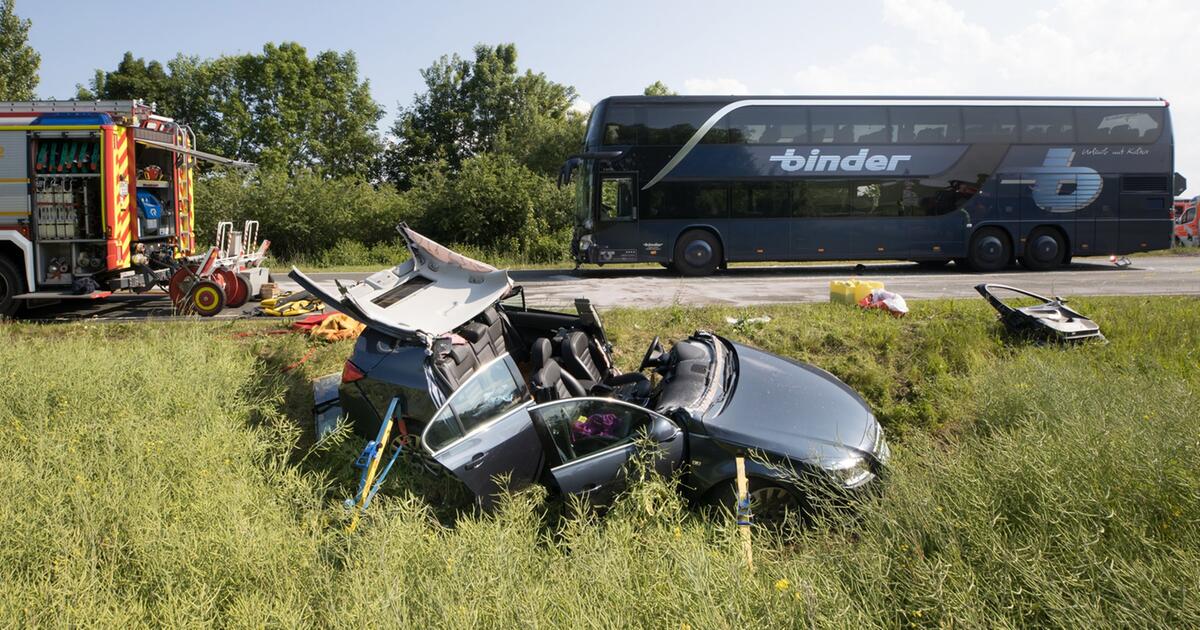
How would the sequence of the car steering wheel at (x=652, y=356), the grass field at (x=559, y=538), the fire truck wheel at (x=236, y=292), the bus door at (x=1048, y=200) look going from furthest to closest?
1. the bus door at (x=1048, y=200)
2. the fire truck wheel at (x=236, y=292)
3. the car steering wheel at (x=652, y=356)
4. the grass field at (x=559, y=538)

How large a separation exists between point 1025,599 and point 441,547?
2.81 meters

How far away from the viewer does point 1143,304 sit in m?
11.3

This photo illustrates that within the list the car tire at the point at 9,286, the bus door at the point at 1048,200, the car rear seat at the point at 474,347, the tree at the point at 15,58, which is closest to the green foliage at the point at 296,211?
the tree at the point at 15,58

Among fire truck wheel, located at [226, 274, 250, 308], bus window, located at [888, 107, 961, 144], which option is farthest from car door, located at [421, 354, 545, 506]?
bus window, located at [888, 107, 961, 144]

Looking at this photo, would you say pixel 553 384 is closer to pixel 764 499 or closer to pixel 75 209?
pixel 764 499

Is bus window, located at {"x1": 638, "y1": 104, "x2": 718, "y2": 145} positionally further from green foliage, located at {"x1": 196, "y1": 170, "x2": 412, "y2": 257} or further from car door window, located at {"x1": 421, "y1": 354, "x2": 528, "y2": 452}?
car door window, located at {"x1": 421, "y1": 354, "x2": 528, "y2": 452}

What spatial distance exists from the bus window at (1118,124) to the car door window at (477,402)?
17286 millimetres

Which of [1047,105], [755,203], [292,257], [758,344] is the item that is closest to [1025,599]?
[758,344]

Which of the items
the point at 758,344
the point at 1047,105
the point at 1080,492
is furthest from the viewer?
the point at 1047,105

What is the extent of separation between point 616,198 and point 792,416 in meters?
12.5

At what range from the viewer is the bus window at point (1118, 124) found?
18344 millimetres

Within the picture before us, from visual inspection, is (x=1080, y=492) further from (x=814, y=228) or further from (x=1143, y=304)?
(x=814, y=228)

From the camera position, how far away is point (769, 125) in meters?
18.0

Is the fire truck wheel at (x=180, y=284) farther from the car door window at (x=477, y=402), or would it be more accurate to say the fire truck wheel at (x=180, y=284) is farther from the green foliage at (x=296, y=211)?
the green foliage at (x=296, y=211)
